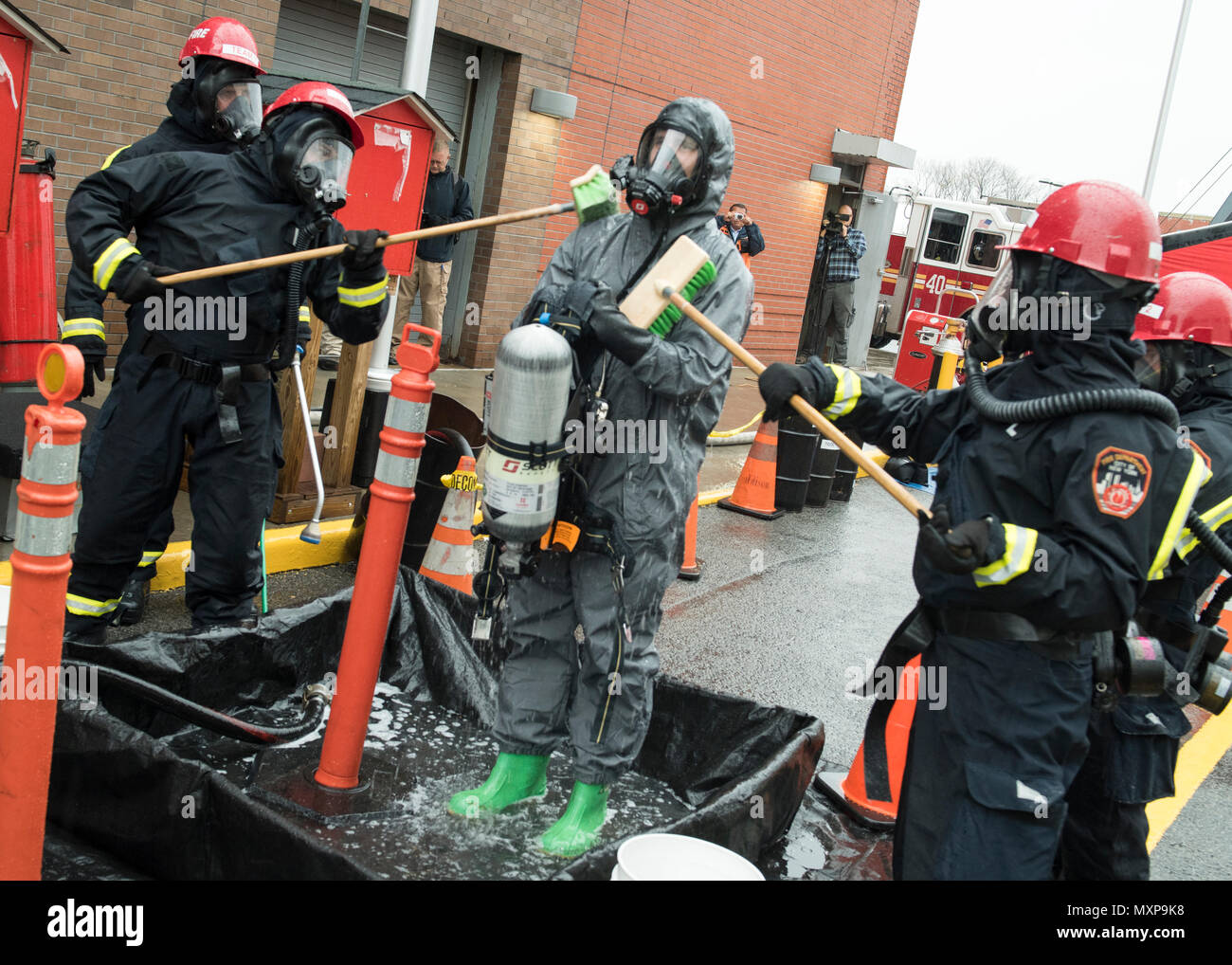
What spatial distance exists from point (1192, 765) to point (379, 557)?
4.07 meters

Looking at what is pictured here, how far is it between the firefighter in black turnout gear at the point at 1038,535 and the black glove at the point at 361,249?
6.43 feet

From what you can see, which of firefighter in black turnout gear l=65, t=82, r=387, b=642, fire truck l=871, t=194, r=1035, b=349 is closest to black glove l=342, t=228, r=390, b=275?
firefighter in black turnout gear l=65, t=82, r=387, b=642

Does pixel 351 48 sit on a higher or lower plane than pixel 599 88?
lower

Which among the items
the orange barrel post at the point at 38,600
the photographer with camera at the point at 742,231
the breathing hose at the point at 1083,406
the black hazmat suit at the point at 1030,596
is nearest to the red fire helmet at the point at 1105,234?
the black hazmat suit at the point at 1030,596

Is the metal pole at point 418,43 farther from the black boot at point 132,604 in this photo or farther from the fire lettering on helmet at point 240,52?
the black boot at point 132,604

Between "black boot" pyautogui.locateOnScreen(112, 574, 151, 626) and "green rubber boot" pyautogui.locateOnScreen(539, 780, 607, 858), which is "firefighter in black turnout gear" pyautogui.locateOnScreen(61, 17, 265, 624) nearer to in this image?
"black boot" pyautogui.locateOnScreen(112, 574, 151, 626)

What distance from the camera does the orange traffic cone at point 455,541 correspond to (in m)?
5.03

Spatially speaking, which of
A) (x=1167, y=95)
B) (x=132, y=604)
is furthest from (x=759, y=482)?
(x=1167, y=95)

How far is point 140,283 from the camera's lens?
360 cm

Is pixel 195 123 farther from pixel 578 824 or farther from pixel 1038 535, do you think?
pixel 1038 535

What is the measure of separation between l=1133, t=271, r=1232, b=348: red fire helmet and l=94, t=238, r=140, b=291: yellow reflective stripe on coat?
127 inches

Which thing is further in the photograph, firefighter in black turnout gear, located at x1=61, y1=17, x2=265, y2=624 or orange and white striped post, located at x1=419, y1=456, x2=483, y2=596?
orange and white striped post, located at x1=419, y1=456, x2=483, y2=596

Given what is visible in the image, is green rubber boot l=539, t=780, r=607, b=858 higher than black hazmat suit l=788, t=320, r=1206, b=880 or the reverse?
the reverse

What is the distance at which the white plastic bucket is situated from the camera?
277cm
